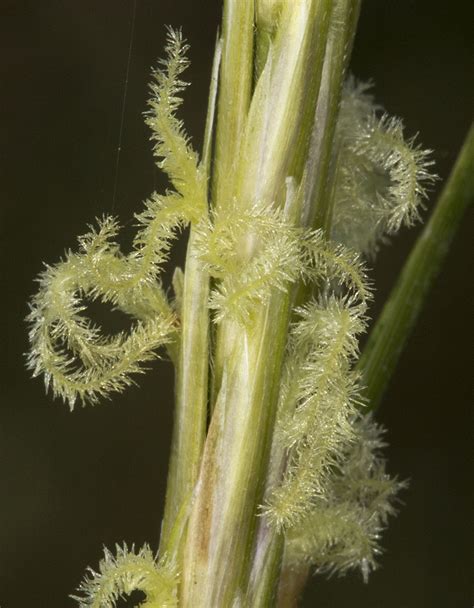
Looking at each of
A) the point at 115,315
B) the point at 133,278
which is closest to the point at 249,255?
the point at 133,278

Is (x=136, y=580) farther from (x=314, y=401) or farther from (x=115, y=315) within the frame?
(x=115, y=315)

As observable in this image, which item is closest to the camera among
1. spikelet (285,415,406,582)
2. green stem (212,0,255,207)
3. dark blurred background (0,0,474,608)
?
green stem (212,0,255,207)

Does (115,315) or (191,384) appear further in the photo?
(115,315)

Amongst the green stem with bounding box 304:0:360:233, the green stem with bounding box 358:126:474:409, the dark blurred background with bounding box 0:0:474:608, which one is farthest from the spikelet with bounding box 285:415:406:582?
the dark blurred background with bounding box 0:0:474:608

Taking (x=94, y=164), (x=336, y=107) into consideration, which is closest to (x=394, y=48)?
(x=94, y=164)

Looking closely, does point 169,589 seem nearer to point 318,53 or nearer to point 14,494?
point 318,53

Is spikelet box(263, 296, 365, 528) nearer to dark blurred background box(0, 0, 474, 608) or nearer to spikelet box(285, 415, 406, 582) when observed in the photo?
spikelet box(285, 415, 406, 582)

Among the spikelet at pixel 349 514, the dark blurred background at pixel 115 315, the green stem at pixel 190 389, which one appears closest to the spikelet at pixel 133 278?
the green stem at pixel 190 389
